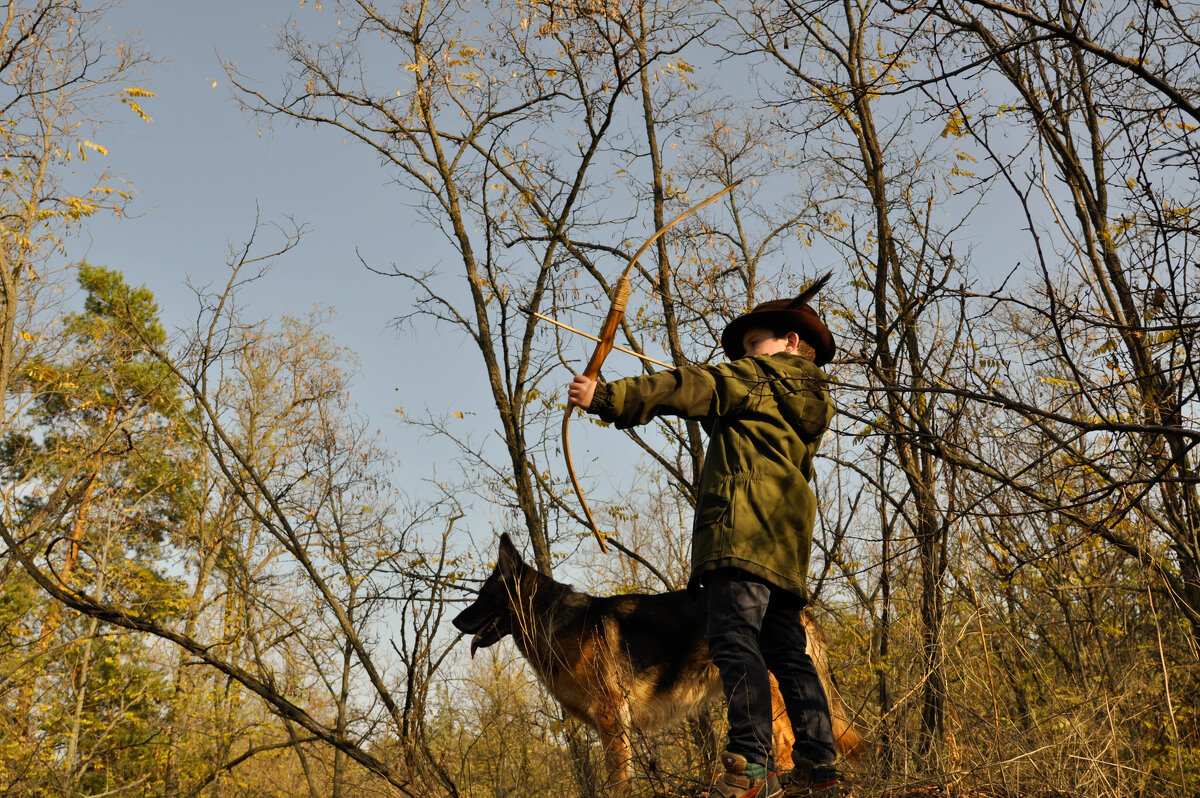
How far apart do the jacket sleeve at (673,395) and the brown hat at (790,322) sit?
632mm

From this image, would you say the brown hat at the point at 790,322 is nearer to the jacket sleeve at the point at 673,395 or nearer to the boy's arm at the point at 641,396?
the jacket sleeve at the point at 673,395

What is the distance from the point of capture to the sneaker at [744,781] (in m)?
3.64

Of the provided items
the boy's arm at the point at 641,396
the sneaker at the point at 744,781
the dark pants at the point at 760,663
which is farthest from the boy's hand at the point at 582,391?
the sneaker at the point at 744,781

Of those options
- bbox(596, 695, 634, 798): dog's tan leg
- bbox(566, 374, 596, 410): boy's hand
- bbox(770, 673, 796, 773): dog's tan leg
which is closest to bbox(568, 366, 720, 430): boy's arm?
bbox(566, 374, 596, 410): boy's hand

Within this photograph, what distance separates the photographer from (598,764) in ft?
18.0

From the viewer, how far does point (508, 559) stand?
261 inches

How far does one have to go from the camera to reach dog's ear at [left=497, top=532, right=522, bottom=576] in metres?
6.59

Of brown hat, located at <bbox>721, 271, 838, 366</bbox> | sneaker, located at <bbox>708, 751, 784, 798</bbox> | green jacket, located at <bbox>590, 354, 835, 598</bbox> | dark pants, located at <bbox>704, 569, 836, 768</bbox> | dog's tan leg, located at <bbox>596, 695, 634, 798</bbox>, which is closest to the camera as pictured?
sneaker, located at <bbox>708, 751, 784, 798</bbox>

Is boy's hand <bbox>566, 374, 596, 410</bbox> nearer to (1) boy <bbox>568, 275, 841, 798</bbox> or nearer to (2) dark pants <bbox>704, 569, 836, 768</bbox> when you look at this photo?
(1) boy <bbox>568, 275, 841, 798</bbox>

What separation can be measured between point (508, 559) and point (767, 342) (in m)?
2.91

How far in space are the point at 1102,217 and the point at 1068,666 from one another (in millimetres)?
3780

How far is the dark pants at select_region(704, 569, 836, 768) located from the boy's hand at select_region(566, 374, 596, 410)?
1.03 metres

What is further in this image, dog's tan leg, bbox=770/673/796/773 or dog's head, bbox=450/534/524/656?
dog's head, bbox=450/534/524/656

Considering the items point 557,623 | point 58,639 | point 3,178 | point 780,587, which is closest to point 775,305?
point 780,587
